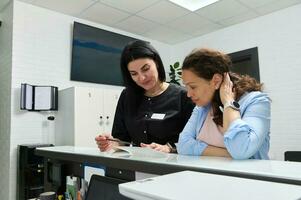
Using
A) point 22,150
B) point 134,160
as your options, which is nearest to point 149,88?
point 134,160

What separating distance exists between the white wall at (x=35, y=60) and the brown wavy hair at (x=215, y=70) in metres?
2.70

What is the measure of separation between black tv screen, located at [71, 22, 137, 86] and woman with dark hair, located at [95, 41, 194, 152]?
237 centimetres

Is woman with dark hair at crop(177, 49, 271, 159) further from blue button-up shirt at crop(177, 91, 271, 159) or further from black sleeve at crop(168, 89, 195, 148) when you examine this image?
black sleeve at crop(168, 89, 195, 148)

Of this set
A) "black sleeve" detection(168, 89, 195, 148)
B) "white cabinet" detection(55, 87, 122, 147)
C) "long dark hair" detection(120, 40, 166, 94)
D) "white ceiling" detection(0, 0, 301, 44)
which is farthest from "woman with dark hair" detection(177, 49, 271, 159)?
"white ceiling" detection(0, 0, 301, 44)

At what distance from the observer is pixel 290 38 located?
12.1 feet

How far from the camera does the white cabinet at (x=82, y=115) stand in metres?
3.28

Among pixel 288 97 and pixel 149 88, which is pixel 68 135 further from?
pixel 288 97

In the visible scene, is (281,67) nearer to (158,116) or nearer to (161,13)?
(161,13)

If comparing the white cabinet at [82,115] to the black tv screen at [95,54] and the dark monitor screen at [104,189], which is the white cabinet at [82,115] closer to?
the black tv screen at [95,54]

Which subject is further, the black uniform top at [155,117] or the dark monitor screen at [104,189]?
the black uniform top at [155,117]

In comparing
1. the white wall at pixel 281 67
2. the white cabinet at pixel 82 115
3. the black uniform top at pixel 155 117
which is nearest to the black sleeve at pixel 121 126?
the black uniform top at pixel 155 117

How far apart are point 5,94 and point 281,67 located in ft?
12.3

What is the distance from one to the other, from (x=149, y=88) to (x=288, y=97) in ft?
9.19

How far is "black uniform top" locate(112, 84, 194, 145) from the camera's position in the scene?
59.6 inches
